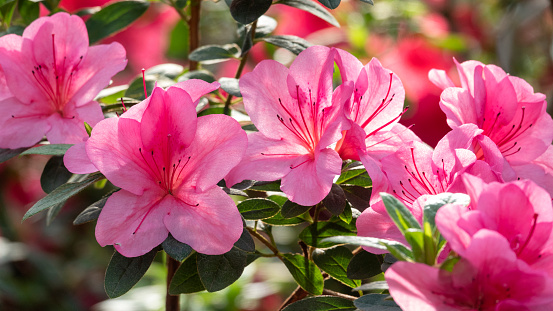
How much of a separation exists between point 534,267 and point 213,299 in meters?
1.39

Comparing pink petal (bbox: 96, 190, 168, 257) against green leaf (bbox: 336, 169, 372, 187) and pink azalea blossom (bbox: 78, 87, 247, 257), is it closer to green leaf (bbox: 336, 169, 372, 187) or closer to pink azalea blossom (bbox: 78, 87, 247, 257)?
pink azalea blossom (bbox: 78, 87, 247, 257)

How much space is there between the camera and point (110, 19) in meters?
1.16

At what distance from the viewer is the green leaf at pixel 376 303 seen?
624 millimetres

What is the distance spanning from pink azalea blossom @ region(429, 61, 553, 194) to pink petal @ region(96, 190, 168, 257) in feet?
1.21

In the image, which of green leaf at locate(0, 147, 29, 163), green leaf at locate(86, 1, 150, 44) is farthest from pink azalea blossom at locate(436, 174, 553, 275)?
green leaf at locate(86, 1, 150, 44)

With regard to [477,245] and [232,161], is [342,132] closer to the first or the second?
[232,161]

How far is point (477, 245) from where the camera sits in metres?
0.54

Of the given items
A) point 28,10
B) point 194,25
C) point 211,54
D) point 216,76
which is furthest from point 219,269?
point 216,76

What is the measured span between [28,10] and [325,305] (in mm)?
792

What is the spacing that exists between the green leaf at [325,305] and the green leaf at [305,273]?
0.27 ft

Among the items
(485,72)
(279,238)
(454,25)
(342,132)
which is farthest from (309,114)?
(454,25)

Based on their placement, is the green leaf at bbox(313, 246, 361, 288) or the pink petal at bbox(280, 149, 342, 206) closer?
the pink petal at bbox(280, 149, 342, 206)

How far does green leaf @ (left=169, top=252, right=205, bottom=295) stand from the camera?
813 mm

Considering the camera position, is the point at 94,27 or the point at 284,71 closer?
the point at 284,71
